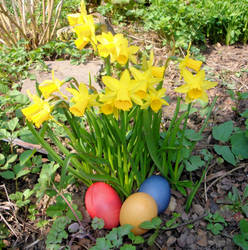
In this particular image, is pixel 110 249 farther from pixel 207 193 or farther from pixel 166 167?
pixel 207 193

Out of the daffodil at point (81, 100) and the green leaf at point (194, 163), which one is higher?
the daffodil at point (81, 100)

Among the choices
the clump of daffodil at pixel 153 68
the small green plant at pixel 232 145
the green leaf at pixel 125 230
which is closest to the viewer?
the clump of daffodil at pixel 153 68

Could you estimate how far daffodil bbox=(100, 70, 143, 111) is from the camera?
3.18 ft

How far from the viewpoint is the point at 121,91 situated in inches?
38.0

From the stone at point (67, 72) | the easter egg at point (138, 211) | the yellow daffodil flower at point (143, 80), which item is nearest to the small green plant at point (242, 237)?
the easter egg at point (138, 211)

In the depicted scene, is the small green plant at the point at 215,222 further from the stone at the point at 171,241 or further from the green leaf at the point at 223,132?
the green leaf at the point at 223,132

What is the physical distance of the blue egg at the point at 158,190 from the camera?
136 cm

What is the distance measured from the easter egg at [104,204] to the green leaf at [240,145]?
30.1 inches

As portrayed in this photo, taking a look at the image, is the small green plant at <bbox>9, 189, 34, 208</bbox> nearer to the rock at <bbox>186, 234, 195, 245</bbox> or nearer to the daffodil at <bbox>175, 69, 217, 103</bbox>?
the rock at <bbox>186, 234, 195, 245</bbox>

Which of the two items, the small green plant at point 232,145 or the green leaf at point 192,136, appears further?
the small green plant at point 232,145

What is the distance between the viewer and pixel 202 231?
4.49 ft

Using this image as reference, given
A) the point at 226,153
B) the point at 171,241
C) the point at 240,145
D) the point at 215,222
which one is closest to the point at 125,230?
the point at 171,241

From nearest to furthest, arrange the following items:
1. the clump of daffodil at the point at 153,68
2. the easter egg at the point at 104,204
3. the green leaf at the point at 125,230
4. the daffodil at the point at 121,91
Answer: the daffodil at the point at 121,91 → the clump of daffodil at the point at 153,68 → the green leaf at the point at 125,230 → the easter egg at the point at 104,204

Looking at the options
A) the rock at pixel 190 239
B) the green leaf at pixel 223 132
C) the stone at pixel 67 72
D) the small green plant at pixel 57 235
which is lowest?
the rock at pixel 190 239
